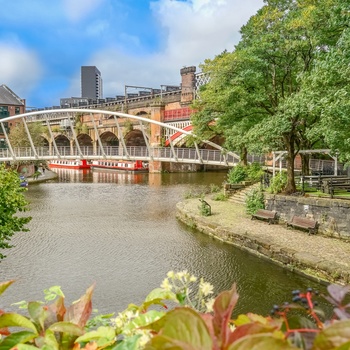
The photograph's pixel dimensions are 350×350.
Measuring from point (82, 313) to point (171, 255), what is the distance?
1115 cm

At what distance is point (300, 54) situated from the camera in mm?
16781

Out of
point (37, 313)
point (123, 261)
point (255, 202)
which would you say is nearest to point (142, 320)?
point (37, 313)

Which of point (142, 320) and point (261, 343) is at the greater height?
point (261, 343)

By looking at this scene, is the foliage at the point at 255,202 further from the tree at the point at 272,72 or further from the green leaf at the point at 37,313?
the green leaf at the point at 37,313

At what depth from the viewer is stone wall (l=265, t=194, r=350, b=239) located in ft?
43.7

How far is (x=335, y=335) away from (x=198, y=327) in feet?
1.38

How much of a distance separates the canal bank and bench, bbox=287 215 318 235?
0.89ft

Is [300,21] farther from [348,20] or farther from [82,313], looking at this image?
[82,313]

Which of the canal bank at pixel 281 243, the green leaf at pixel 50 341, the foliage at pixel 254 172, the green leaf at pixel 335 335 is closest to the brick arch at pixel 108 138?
the foliage at pixel 254 172

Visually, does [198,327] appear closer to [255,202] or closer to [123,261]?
[123,261]

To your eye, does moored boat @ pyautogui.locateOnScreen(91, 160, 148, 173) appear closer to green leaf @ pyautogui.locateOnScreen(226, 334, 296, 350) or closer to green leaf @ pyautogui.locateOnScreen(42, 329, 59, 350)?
green leaf @ pyautogui.locateOnScreen(42, 329, 59, 350)

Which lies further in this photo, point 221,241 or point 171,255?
point 221,241

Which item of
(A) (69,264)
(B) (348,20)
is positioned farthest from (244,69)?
(A) (69,264)

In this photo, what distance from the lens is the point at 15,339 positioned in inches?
67.6
